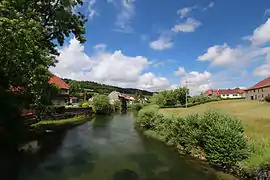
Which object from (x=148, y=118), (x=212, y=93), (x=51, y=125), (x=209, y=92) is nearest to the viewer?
(x=148, y=118)

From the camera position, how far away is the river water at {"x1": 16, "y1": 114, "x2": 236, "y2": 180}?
14.6 meters

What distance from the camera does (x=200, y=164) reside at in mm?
17375

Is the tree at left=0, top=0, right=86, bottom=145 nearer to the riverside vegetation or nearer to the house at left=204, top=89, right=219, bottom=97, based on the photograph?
the riverside vegetation

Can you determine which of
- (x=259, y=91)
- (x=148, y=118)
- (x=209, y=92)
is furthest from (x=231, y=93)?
(x=148, y=118)

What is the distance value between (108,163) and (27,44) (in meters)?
10.5

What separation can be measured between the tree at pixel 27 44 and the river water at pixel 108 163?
4705 millimetres

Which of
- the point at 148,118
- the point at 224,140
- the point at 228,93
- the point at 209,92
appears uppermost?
the point at 209,92

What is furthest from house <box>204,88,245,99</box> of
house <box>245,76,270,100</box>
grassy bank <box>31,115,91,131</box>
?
grassy bank <box>31,115,91,131</box>

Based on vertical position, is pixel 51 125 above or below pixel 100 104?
below

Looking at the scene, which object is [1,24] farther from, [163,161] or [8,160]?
[163,161]

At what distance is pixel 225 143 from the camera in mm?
15906

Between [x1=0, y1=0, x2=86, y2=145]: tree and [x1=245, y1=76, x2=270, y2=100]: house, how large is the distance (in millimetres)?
48751

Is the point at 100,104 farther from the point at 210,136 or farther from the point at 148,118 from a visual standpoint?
Answer: the point at 210,136

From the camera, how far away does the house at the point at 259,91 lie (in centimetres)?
5325
